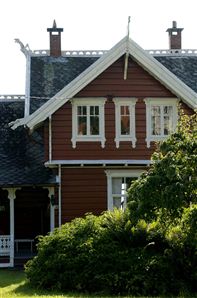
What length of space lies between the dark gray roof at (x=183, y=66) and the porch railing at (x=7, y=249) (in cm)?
1029

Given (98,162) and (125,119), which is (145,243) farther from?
(125,119)

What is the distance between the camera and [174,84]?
987 inches

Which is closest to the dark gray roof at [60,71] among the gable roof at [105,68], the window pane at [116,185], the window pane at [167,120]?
the gable roof at [105,68]

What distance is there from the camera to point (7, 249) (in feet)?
84.4

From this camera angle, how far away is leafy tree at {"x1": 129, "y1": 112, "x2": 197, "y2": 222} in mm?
16031

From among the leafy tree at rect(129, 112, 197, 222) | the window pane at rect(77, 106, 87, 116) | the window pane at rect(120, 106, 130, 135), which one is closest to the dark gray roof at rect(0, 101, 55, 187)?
the window pane at rect(77, 106, 87, 116)

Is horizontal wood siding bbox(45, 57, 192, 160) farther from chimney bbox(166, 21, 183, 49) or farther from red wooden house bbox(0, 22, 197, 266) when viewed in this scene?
chimney bbox(166, 21, 183, 49)

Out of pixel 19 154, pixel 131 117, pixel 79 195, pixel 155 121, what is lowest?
pixel 79 195

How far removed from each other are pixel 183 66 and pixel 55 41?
6.07m

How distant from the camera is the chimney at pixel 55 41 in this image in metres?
31.9

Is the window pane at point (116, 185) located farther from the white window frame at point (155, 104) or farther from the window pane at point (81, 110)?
the window pane at point (81, 110)

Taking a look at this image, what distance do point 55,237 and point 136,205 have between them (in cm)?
309

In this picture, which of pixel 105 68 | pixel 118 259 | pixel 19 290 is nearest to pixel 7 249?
pixel 105 68

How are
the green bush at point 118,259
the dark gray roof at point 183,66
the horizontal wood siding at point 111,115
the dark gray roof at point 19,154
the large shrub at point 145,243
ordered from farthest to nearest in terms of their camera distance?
the dark gray roof at point 183,66 → the dark gray roof at point 19,154 → the horizontal wood siding at point 111,115 → the green bush at point 118,259 → the large shrub at point 145,243
